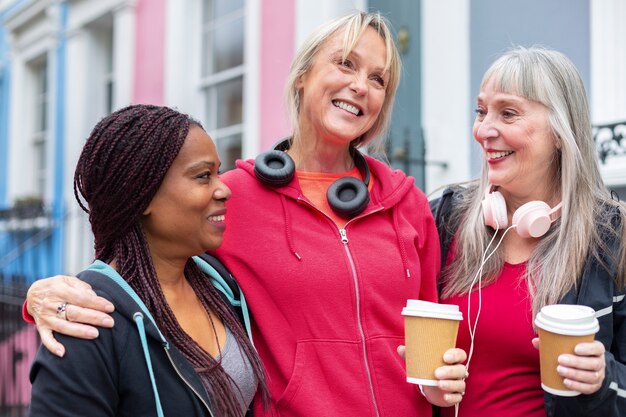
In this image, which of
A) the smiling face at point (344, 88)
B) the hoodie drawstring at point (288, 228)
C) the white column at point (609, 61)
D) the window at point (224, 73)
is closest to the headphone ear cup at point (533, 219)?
the smiling face at point (344, 88)

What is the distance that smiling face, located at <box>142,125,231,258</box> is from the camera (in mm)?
2047

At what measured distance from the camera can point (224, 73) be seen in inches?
296

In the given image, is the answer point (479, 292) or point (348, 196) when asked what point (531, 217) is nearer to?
point (479, 292)

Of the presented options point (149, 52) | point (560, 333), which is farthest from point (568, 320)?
point (149, 52)

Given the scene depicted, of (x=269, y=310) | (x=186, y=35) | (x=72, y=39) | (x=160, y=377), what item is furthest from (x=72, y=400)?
(x=72, y=39)

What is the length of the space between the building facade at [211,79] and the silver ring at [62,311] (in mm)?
2018

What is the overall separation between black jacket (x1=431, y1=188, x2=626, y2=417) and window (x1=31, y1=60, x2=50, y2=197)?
9923 mm

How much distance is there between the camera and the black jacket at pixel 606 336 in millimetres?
2059

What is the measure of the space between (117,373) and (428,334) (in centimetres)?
86

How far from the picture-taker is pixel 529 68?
2.44m

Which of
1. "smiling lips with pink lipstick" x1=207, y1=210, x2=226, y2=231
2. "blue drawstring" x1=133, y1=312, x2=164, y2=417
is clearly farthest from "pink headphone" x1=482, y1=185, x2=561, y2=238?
"blue drawstring" x1=133, y1=312, x2=164, y2=417

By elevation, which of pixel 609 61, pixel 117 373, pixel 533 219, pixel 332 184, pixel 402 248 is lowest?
pixel 117 373

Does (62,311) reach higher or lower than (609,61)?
lower

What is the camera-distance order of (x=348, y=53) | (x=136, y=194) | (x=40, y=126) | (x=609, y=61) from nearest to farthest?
(x=136, y=194) → (x=348, y=53) → (x=609, y=61) → (x=40, y=126)
